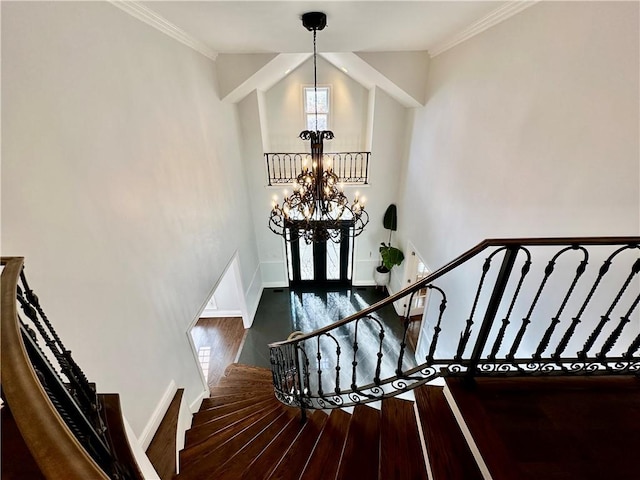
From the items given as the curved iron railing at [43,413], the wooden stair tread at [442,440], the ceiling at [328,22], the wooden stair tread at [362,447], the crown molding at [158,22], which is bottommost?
the wooden stair tread at [362,447]

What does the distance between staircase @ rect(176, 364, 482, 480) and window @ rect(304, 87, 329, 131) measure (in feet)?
17.1

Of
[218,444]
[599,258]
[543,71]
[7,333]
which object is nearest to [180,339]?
[218,444]

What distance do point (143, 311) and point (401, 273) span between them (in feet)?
16.5

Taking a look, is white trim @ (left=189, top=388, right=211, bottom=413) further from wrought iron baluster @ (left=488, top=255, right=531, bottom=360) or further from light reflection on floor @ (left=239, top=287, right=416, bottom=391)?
wrought iron baluster @ (left=488, top=255, right=531, bottom=360)

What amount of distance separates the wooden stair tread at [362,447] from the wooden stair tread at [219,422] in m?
1.49

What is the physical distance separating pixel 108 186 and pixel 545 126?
11.2 ft

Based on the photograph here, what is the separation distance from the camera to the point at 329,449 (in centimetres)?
202

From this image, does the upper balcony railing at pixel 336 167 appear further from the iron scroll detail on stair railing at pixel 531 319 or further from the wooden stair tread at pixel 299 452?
the wooden stair tread at pixel 299 452

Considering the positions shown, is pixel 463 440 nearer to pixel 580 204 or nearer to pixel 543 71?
pixel 580 204

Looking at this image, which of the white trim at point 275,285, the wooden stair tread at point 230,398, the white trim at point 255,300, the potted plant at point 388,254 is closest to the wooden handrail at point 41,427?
the wooden stair tread at point 230,398

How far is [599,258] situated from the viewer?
1856mm

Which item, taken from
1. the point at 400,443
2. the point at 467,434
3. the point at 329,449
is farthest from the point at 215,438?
the point at 467,434

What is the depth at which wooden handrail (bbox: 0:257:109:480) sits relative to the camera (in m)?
0.57

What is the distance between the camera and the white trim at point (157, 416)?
242cm
